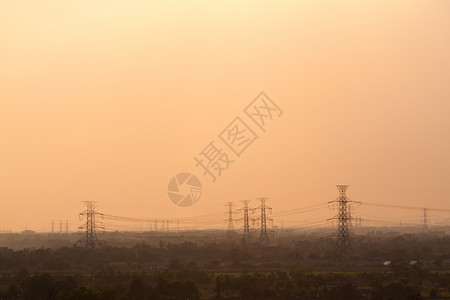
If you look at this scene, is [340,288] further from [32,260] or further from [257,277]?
[32,260]

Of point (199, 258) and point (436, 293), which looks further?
point (199, 258)

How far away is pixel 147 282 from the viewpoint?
A: 243ft

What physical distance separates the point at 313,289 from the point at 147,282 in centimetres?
1921

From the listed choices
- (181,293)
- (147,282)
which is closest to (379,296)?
(181,293)

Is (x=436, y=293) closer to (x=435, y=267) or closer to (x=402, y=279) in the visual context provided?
(x=402, y=279)

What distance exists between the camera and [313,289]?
69125mm

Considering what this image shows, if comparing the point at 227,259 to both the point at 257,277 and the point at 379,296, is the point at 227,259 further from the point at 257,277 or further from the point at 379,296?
the point at 379,296

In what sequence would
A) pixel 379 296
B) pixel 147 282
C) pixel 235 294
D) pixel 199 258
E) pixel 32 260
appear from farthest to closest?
pixel 199 258 → pixel 32 260 → pixel 147 282 → pixel 235 294 → pixel 379 296

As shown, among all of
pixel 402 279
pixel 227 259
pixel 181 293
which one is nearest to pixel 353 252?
pixel 227 259

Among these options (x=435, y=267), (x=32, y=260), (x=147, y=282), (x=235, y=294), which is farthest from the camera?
(x=32, y=260)

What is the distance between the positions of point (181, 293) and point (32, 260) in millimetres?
50348

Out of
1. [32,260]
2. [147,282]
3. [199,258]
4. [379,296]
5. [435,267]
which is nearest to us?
[379,296]

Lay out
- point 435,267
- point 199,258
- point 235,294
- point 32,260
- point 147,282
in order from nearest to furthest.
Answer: point 235,294, point 147,282, point 435,267, point 32,260, point 199,258

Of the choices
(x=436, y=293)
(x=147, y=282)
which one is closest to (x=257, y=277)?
(x=147, y=282)
